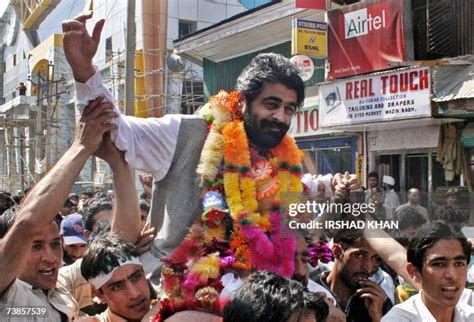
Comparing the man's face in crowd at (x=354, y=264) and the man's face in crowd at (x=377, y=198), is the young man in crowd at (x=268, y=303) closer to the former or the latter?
the man's face in crowd at (x=377, y=198)

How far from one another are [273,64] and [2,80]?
35971 mm

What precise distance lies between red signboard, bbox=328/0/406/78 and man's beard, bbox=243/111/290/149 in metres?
8.30

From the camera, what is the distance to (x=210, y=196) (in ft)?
7.89

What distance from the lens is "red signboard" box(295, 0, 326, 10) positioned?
1143 cm

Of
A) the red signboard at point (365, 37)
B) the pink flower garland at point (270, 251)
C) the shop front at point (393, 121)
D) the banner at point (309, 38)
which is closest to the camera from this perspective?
the pink flower garland at point (270, 251)

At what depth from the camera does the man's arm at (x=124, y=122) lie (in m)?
2.12

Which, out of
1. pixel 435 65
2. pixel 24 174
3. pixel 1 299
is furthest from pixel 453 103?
pixel 24 174

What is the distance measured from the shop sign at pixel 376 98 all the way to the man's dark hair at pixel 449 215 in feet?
24.5

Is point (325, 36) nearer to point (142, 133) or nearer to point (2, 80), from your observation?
point (142, 133)

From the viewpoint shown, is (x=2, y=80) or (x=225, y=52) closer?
(x=225, y=52)

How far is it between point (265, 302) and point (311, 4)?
10.6 m

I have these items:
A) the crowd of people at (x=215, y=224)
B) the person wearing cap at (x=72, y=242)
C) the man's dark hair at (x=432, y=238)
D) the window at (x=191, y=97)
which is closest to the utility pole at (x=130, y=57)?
the window at (x=191, y=97)

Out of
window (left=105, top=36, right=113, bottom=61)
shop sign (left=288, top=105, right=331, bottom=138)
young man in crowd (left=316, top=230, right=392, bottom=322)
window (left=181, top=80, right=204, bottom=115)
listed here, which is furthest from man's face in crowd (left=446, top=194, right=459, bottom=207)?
window (left=105, top=36, right=113, bottom=61)

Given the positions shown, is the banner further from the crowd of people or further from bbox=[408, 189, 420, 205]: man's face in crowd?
bbox=[408, 189, 420, 205]: man's face in crowd
